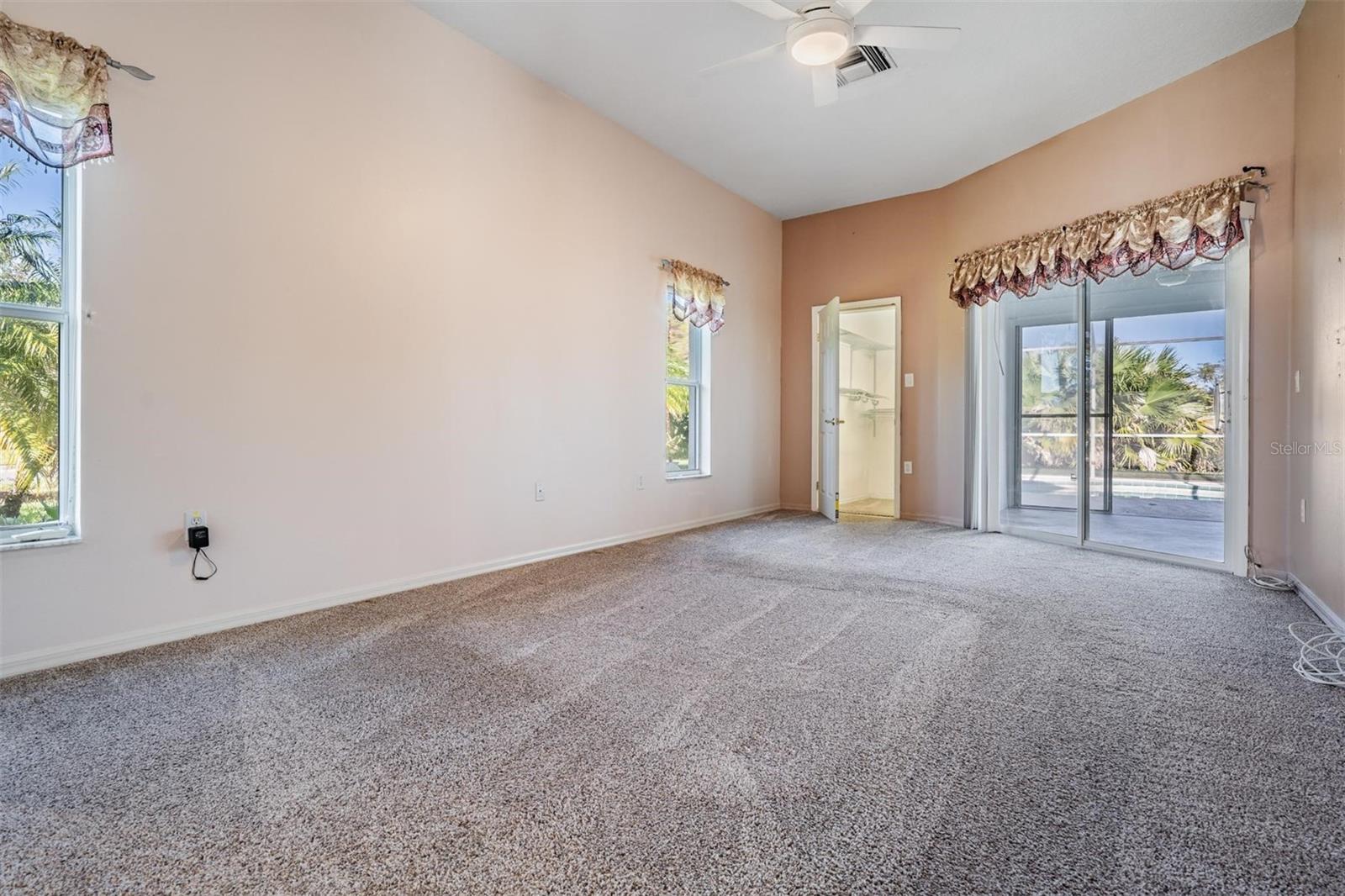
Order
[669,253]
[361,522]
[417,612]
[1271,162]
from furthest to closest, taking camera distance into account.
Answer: [669,253], [1271,162], [361,522], [417,612]

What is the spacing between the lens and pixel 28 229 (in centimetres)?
219

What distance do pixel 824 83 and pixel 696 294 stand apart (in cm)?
207

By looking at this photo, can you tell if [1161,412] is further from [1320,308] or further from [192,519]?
[192,519]

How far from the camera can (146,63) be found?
2.34 m

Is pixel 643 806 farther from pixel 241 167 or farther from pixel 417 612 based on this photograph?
pixel 241 167

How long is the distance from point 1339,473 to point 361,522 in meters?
4.36

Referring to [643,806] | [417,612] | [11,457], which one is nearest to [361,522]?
[417,612]

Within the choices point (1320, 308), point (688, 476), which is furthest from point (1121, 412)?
point (688, 476)

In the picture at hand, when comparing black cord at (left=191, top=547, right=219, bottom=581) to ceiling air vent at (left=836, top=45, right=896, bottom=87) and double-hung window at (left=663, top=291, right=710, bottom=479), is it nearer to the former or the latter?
double-hung window at (left=663, top=291, right=710, bottom=479)

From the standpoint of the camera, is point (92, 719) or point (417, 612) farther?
point (417, 612)

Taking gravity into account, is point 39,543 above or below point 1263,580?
above

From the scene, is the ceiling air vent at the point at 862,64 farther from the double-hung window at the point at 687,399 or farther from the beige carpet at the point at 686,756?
the beige carpet at the point at 686,756

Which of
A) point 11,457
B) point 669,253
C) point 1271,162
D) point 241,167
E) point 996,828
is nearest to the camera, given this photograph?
point 996,828

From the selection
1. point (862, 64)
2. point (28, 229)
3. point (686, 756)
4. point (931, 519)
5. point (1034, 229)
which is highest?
point (862, 64)
